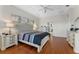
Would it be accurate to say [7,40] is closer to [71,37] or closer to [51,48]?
[51,48]

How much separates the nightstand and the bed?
118 millimetres

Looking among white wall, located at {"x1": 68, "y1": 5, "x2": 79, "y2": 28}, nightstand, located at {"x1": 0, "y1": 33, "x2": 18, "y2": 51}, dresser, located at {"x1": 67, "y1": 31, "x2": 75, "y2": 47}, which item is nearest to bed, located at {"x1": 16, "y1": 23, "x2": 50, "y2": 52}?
nightstand, located at {"x1": 0, "y1": 33, "x2": 18, "y2": 51}

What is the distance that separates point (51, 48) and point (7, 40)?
37.8 inches

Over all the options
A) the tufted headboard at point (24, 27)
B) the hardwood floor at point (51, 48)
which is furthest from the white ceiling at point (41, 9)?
the hardwood floor at point (51, 48)

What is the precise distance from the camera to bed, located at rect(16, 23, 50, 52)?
6.31ft

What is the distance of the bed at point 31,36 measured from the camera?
1.92 m

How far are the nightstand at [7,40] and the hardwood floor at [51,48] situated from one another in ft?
0.28

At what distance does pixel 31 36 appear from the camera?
2010 mm

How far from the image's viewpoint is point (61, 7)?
6.27 feet

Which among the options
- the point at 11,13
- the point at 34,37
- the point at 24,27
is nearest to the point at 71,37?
the point at 34,37

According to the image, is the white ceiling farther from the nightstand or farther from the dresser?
the nightstand

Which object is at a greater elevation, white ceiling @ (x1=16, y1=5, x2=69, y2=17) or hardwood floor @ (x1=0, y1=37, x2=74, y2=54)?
white ceiling @ (x1=16, y1=5, x2=69, y2=17)
